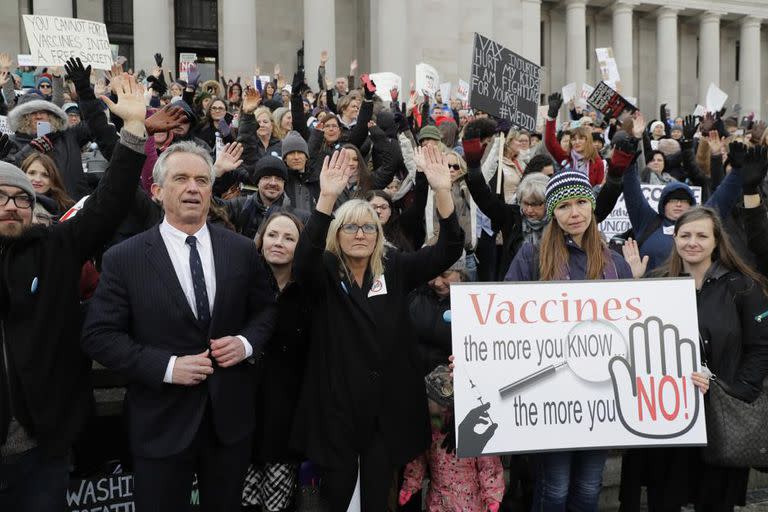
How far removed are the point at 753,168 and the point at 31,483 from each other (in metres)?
5.10

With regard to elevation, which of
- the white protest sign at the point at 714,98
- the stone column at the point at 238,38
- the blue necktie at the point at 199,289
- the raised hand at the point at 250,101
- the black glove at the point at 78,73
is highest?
the stone column at the point at 238,38

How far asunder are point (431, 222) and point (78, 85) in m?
3.18

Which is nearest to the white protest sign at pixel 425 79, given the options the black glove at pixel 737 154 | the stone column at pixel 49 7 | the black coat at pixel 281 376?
the black glove at pixel 737 154

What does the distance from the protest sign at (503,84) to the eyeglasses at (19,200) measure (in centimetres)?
494

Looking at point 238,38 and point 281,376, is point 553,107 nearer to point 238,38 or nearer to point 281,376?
point 281,376

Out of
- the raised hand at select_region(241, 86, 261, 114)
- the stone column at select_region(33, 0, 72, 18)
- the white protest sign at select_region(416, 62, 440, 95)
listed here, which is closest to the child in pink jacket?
the raised hand at select_region(241, 86, 261, 114)

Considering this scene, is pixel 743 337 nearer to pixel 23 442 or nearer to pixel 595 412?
pixel 595 412

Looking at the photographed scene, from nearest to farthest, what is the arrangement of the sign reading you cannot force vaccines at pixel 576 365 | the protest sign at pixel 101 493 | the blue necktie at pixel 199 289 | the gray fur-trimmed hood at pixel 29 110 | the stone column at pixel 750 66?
the blue necktie at pixel 199 289 → the sign reading you cannot force vaccines at pixel 576 365 → the protest sign at pixel 101 493 → the gray fur-trimmed hood at pixel 29 110 → the stone column at pixel 750 66

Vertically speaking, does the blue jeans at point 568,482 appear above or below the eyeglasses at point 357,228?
below

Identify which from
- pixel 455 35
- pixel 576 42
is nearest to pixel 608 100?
pixel 455 35

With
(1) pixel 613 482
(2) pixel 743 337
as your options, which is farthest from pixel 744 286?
(1) pixel 613 482

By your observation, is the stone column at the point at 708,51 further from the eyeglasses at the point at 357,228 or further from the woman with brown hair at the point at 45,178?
the woman with brown hair at the point at 45,178

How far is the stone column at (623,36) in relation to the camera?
41.1 meters

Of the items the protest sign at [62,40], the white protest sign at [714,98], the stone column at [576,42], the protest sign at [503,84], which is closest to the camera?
the protest sign at [503,84]
